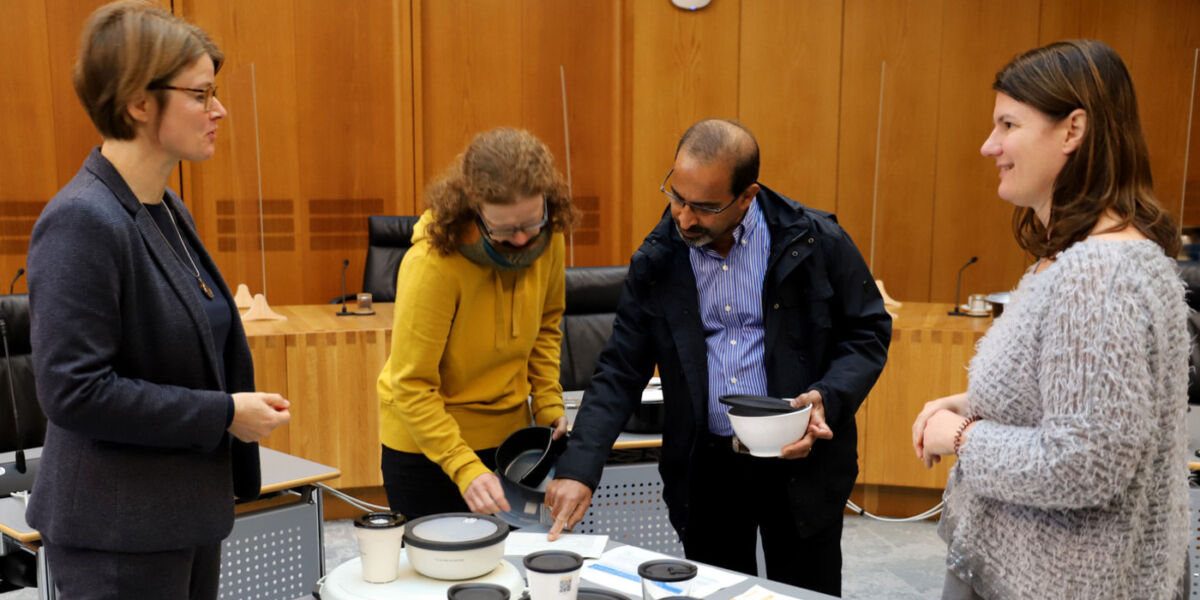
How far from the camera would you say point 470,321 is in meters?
1.88

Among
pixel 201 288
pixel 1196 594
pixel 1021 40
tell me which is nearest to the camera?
pixel 201 288

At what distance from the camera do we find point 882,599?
127 inches

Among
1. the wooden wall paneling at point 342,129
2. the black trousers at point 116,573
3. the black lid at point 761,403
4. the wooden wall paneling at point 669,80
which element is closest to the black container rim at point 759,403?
the black lid at point 761,403

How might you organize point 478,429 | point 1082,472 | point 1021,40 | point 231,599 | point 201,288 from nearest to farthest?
point 1082,472
point 201,288
point 478,429
point 231,599
point 1021,40

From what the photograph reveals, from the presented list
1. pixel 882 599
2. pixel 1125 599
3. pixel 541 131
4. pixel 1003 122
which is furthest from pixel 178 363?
pixel 541 131

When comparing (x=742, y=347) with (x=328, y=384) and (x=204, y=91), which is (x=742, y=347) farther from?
(x=328, y=384)

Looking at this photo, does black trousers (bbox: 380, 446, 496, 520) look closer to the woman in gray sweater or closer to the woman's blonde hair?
the woman's blonde hair

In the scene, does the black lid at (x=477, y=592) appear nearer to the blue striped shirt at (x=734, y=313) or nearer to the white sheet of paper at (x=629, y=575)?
the white sheet of paper at (x=629, y=575)

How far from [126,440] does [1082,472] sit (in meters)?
1.21

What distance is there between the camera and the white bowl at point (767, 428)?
1641 mm

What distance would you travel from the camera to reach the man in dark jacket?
1.84 metres

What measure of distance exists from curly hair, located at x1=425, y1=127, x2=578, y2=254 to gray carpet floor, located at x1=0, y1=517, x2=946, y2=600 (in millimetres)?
1927

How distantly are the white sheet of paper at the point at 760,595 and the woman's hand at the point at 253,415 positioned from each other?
74 cm

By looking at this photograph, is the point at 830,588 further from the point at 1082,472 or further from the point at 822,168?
the point at 822,168
